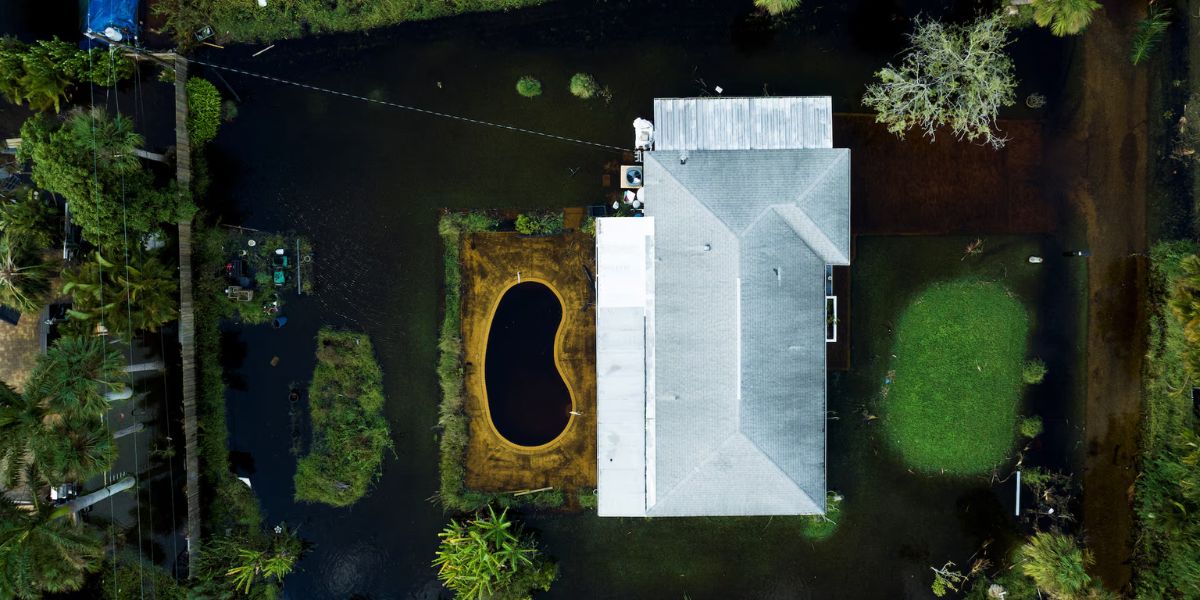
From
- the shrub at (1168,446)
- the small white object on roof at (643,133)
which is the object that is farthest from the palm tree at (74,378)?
the shrub at (1168,446)

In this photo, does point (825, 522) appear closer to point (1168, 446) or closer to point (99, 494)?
point (1168, 446)

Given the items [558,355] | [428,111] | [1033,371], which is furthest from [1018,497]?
[428,111]

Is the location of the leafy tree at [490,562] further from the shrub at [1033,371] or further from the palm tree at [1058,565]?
the shrub at [1033,371]

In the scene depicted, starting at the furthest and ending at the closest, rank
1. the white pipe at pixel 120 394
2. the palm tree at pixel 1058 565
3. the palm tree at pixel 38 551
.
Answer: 1. the palm tree at pixel 1058 565
2. the white pipe at pixel 120 394
3. the palm tree at pixel 38 551

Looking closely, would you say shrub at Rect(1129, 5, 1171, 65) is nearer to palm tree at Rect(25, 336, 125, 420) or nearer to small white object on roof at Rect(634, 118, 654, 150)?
small white object on roof at Rect(634, 118, 654, 150)

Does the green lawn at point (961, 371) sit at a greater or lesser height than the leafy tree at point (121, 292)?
lesser

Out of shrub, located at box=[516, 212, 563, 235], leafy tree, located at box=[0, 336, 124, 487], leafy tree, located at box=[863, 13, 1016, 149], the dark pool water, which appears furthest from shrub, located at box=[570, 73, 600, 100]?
leafy tree, located at box=[0, 336, 124, 487]
